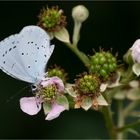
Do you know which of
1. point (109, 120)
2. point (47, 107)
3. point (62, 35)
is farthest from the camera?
point (62, 35)

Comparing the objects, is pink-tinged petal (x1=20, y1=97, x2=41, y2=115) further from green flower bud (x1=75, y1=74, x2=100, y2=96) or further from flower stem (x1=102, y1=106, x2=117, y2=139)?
flower stem (x1=102, y1=106, x2=117, y2=139)

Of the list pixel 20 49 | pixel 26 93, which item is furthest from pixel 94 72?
pixel 26 93

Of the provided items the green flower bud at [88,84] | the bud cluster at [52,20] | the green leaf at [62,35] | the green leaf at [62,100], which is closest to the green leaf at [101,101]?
the green flower bud at [88,84]

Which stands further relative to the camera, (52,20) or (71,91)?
(52,20)

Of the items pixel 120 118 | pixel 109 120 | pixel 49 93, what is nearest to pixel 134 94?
pixel 120 118

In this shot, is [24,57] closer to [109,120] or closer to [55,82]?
[55,82]

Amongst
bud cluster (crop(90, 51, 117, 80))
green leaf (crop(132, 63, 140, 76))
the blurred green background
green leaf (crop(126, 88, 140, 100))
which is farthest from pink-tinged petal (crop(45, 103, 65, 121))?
the blurred green background
